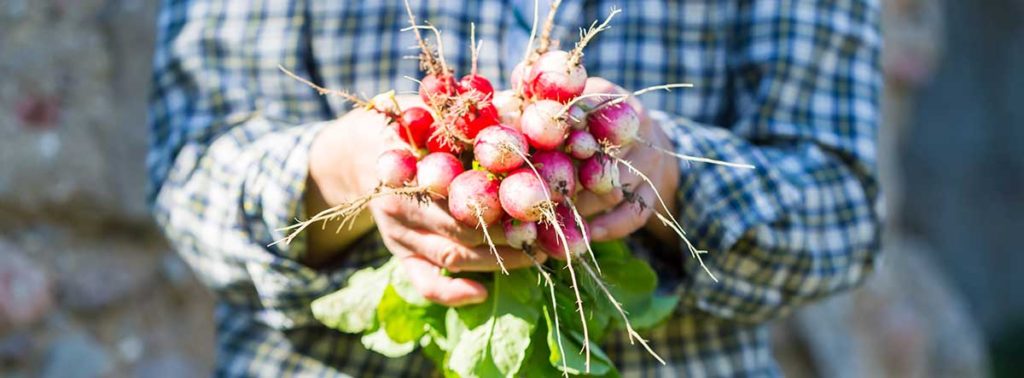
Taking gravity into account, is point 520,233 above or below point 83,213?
above

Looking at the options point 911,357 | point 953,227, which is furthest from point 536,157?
point 953,227

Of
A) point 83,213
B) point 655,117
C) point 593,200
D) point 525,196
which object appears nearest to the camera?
point 525,196

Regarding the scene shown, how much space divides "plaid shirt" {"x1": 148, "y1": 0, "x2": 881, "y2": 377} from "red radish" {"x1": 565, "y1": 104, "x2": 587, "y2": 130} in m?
0.25

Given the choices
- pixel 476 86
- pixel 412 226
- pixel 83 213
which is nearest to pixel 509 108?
pixel 476 86

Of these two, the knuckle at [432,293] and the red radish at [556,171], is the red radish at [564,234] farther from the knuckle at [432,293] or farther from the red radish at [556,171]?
the knuckle at [432,293]

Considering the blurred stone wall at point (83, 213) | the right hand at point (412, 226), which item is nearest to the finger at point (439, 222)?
the right hand at point (412, 226)

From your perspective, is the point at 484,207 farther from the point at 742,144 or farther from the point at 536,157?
the point at 742,144

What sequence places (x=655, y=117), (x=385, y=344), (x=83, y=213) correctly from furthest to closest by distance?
(x=83, y=213)
(x=655, y=117)
(x=385, y=344)

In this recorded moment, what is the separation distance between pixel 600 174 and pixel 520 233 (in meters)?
0.08

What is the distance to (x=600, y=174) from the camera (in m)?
1.00

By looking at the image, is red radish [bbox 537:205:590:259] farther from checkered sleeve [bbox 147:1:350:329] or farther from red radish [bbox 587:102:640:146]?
checkered sleeve [bbox 147:1:350:329]

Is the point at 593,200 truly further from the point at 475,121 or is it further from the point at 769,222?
the point at 769,222

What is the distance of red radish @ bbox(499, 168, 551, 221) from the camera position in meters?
0.95

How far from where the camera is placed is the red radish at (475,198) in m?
0.96
